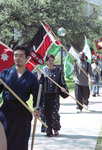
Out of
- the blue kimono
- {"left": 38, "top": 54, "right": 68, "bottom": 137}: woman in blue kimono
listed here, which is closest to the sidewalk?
{"left": 38, "top": 54, "right": 68, "bottom": 137}: woman in blue kimono

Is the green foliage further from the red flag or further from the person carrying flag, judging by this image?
the red flag

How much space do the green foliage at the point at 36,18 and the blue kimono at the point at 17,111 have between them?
1859 cm

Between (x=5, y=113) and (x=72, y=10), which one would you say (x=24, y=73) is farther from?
(x=72, y=10)

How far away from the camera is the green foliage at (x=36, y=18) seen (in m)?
22.8

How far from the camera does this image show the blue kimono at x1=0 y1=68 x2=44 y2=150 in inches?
157

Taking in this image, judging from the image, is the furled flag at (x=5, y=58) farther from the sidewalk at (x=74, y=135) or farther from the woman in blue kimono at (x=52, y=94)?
the sidewalk at (x=74, y=135)

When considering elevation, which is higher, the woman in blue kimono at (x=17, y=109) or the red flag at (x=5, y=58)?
the red flag at (x=5, y=58)

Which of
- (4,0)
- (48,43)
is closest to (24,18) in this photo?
(4,0)

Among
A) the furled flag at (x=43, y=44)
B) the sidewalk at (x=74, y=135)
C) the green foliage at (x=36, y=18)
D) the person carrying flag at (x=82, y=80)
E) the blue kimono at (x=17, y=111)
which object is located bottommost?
the sidewalk at (x=74, y=135)

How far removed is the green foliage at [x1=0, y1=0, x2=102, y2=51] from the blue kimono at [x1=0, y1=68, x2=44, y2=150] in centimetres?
1859

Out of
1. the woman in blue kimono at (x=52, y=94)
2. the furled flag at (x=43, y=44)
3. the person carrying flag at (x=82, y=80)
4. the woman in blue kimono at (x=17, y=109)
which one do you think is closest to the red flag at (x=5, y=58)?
the woman in blue kimono at (x=52, y=94)

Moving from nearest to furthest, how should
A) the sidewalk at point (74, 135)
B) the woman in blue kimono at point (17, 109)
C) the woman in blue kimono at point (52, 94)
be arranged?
the woman in blue kimono at point (17, 109) → the sidewalk at point (74, 135) → the woman in blue kimono at point (52, 94)

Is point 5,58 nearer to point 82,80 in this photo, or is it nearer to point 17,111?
point 17,111

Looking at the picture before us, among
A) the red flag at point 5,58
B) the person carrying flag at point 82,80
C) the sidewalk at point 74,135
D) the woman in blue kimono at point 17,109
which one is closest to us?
the woman in blue kimono at point 17,109
